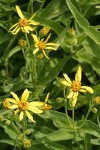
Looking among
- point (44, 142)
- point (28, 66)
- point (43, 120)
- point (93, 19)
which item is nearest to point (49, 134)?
point (44, 142)

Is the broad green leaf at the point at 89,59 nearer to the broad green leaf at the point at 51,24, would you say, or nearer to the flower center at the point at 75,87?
the broad green leaf at the point at 51,24

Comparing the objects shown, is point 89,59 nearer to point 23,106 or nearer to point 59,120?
point 59,120

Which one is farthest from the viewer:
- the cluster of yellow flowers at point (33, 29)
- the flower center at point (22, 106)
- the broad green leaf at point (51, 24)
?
the broad green leaf at point (51, 24)

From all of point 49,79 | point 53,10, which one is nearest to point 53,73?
point 49,79

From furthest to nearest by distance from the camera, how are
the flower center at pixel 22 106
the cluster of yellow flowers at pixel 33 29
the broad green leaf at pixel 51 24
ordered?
the broad green leaf at pixel 51 24, the cluster of yellow flowers at pixel 33 29, the flower center at pixel 22 106

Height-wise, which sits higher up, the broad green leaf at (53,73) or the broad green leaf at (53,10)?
the broad green leaf at (53,10)

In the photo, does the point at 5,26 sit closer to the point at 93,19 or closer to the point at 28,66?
the point at 28,66

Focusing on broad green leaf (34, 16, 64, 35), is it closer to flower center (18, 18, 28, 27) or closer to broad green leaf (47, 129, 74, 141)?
flower center (18, 18, 28, 27)

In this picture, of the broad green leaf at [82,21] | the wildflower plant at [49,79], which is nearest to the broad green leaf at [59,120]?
the wildflower plant at [49,79]

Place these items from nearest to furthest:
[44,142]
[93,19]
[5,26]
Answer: [44,142] < [5,26] < [93,19]
